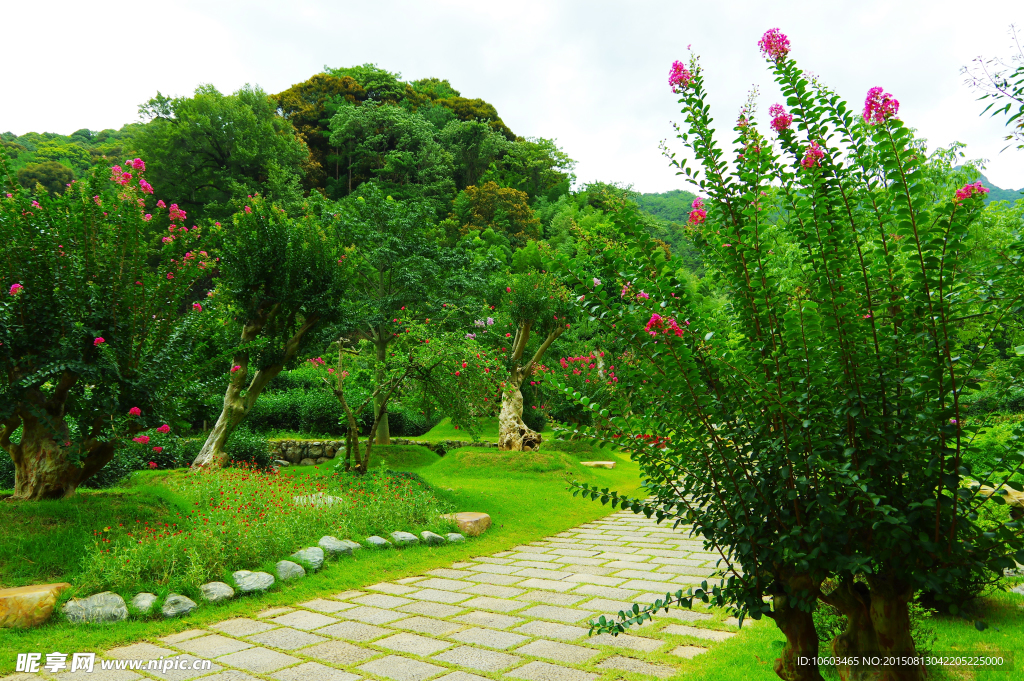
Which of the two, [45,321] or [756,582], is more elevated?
[45,321]

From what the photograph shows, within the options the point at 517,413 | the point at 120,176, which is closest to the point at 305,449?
the point at 517,413

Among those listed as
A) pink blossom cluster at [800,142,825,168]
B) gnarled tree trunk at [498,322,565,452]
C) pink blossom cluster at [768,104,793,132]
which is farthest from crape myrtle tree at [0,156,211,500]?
gnarled tree trunk at [498,322,565,452]

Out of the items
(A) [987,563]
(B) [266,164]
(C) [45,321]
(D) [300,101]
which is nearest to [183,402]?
(C) [45,321]

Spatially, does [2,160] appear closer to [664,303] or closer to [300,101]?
[664,303]

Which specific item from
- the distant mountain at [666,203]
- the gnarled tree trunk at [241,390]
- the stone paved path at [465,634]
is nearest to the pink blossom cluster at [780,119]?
the stone paved path at [465,634]

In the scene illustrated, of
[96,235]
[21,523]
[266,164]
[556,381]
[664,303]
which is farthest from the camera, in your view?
[266,164]

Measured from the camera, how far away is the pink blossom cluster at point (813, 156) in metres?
2.13

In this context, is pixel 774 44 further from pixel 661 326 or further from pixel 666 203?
pixel 666 203

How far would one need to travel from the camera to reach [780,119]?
2.31 meters

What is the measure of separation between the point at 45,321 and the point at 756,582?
6451 mm

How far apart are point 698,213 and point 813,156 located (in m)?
0.51

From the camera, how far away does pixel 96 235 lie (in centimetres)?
583

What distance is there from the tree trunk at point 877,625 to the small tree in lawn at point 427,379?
8.05m

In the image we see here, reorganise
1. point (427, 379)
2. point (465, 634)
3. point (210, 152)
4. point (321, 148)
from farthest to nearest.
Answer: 1. point (321, 148)
2. point (210, 152)
3. point (427, 379)
4. point (465, 634)
